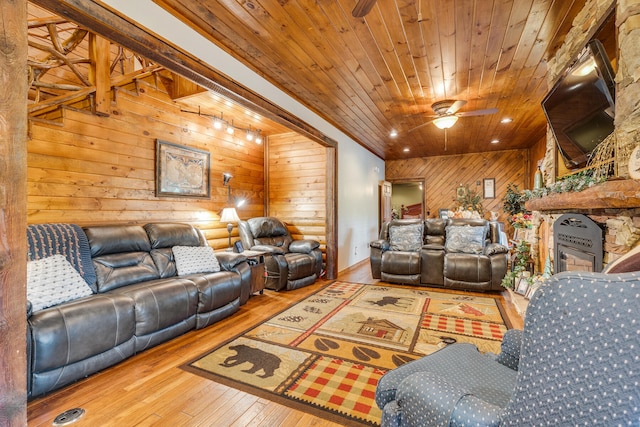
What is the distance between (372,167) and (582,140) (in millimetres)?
5034

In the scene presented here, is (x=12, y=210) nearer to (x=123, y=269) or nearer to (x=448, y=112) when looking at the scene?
(x=123, y=269)

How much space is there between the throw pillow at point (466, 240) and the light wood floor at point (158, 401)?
11.5 ft

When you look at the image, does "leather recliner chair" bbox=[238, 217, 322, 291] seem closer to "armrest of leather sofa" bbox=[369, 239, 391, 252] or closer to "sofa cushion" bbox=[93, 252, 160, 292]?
"armrest of leather sofa" bbox=[369, 239, 391, 252]

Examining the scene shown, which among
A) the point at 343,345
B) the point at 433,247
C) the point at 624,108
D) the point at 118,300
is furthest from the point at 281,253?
the point at 624,108

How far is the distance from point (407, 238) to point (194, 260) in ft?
10.5

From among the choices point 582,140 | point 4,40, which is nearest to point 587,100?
point 582,140

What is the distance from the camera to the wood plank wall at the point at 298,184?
5098mm

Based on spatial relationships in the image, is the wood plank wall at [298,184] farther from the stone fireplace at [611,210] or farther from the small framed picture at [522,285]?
the stone fireplace at [611,210]

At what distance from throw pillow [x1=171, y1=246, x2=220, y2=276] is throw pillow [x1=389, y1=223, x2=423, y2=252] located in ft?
9.34

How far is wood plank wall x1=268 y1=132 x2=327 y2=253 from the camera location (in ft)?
16.7

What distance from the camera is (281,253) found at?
4.16 meters

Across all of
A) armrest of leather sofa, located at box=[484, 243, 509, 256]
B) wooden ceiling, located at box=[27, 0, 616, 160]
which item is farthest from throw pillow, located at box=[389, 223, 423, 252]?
wooden ceiling, located at box=[27, 0, 616, 160]

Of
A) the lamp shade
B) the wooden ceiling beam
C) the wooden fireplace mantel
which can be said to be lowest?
the lamp shade

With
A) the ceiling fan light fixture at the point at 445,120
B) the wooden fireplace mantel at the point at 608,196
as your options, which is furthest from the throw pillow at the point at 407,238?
the wooden fireplace mantel at the point at 608,196
